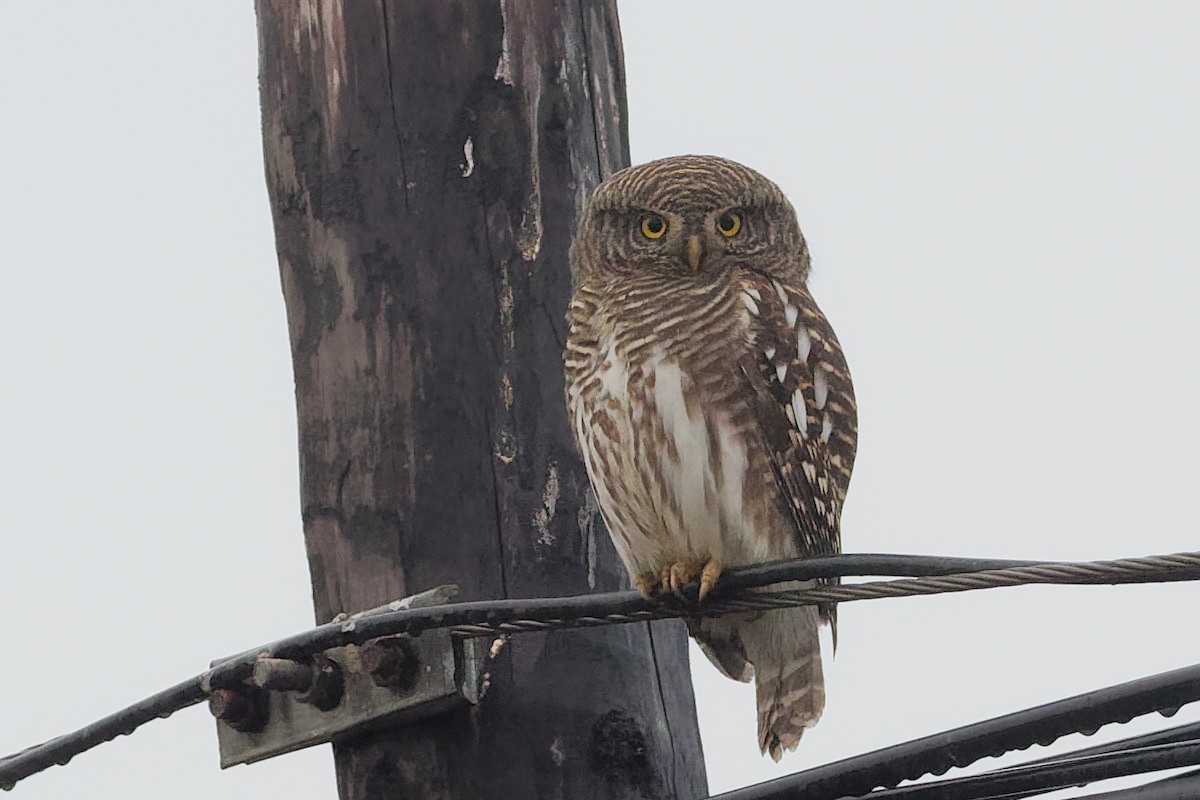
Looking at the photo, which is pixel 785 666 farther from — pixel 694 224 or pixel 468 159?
pixel 468 159

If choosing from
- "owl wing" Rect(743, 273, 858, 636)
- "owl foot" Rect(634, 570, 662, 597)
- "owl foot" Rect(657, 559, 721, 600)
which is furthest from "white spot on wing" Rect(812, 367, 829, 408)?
"owl foot" Rect(634, 570, 662, 597)

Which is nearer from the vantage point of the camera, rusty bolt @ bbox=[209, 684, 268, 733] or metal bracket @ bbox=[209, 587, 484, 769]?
metal bracket @ bbox=[209, 587, 484, 769]

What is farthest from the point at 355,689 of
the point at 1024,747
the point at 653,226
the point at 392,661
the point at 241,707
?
the point at 1024,747

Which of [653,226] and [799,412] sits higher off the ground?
[653,226]

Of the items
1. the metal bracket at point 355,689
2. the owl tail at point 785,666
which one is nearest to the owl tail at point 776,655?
the owl tail at point 785,666

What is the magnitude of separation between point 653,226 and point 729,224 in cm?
20

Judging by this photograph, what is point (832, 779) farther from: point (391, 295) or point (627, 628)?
point (391, 295)

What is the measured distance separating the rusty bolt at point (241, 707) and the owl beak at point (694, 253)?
1.45m

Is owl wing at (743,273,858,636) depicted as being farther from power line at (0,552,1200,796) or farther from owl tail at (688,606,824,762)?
power line at (0,552,1200,796)

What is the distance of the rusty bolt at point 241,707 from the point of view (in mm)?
3939

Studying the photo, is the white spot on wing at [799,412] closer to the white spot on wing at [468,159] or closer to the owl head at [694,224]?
the owl head at [694,224]

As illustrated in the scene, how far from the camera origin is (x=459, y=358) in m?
3.99

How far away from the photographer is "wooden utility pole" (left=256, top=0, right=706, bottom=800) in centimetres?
387

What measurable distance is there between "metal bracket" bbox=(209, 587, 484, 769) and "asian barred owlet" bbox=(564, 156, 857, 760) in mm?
485
